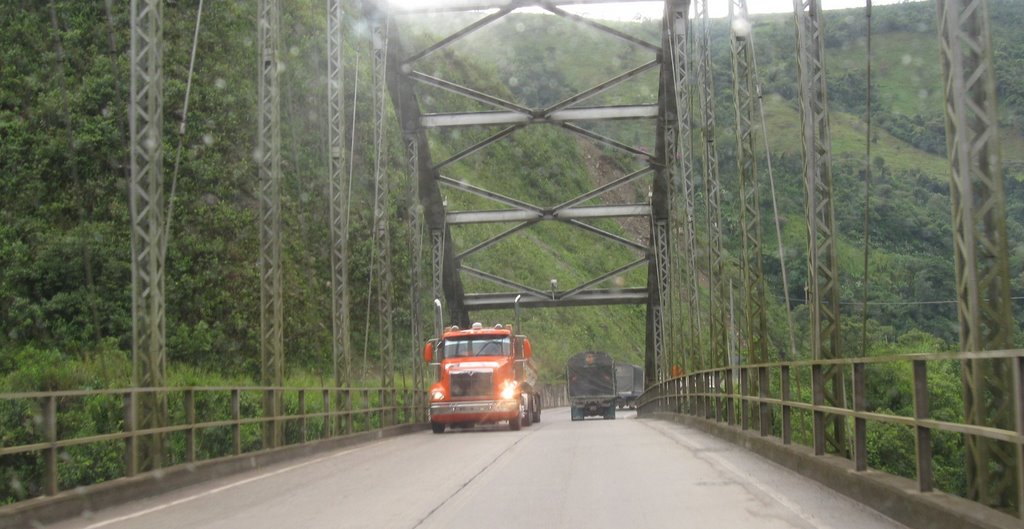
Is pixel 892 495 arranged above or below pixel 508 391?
below

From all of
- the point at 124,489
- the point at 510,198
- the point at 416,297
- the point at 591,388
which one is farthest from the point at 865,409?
the point at 591,388

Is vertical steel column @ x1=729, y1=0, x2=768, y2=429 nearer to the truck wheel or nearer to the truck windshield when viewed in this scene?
the truck windshield

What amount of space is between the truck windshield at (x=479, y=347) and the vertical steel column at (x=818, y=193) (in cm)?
1761

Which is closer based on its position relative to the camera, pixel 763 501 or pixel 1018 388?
pixel 1018 388

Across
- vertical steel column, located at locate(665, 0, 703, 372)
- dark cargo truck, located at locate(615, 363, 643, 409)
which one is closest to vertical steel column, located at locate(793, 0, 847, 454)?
vertical steel column, located at locate(665, 0, 703, 372)

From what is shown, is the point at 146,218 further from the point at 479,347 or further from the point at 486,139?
the point at 486,139

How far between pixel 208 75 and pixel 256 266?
810cm

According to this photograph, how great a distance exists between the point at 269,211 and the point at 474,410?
10618 mm

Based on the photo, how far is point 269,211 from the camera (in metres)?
21.3

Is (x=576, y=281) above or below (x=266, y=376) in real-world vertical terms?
above

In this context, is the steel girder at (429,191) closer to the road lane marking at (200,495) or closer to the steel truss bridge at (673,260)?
the steel truss bridge at (673,260)

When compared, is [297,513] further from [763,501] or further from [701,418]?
[701,418]

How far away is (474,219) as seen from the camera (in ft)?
157

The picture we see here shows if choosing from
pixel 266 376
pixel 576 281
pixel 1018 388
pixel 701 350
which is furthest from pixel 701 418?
pixel 576 281
